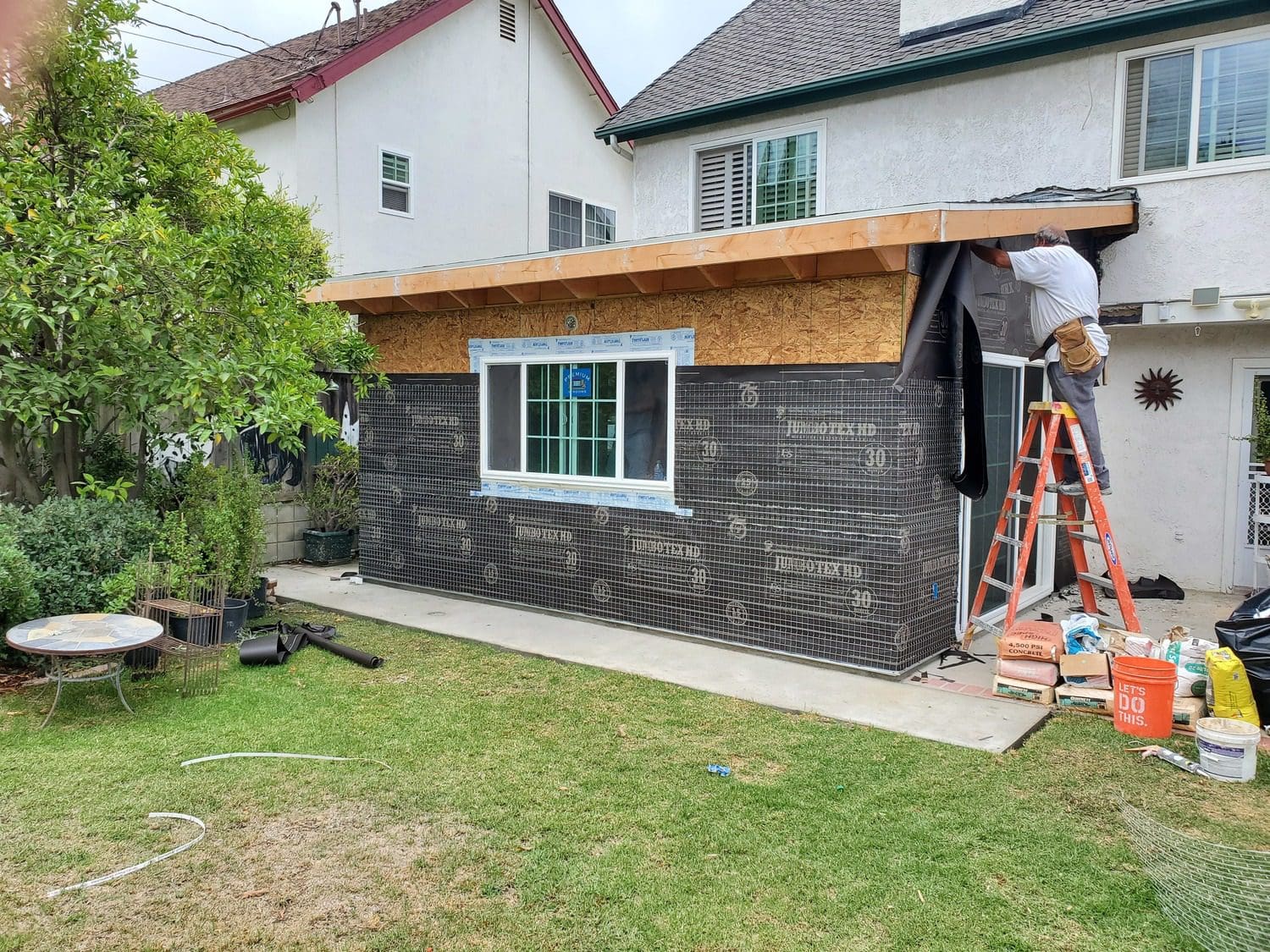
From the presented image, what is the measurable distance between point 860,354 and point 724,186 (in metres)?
6.17

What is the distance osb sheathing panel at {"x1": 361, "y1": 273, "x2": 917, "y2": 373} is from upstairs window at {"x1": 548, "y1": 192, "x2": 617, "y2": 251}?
28.5 ft

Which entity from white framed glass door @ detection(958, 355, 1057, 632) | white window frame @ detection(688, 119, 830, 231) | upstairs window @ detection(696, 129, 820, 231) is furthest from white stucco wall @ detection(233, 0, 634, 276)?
white framed glass door @ detection(958, 355, 1057, 632)

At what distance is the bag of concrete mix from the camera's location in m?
5.46

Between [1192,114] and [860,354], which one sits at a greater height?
[1192,114]

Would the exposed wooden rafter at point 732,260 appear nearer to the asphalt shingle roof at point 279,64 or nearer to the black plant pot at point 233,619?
the black plant pot at point 233,619

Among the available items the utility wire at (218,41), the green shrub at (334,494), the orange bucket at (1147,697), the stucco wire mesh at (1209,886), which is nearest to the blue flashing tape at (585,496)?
the green shrub at (334,494)

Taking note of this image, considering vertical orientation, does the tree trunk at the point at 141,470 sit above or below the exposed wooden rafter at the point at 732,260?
below

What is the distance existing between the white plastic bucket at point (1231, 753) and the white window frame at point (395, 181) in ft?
40.6

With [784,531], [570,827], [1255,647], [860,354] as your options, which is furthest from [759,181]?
[570,827]

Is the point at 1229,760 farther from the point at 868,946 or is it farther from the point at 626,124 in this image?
the point at 626,124

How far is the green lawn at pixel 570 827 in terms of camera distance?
307 cm

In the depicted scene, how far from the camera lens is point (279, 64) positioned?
13.7m

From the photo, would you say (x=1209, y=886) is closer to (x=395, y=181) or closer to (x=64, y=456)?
(x=64, y=456)

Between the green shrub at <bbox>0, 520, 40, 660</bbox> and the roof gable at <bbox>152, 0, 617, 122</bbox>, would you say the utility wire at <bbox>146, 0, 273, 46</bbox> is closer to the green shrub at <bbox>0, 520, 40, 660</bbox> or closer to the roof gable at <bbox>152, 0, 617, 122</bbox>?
the roof gable at <bbox>152, 0, 617, 122</bbox>
